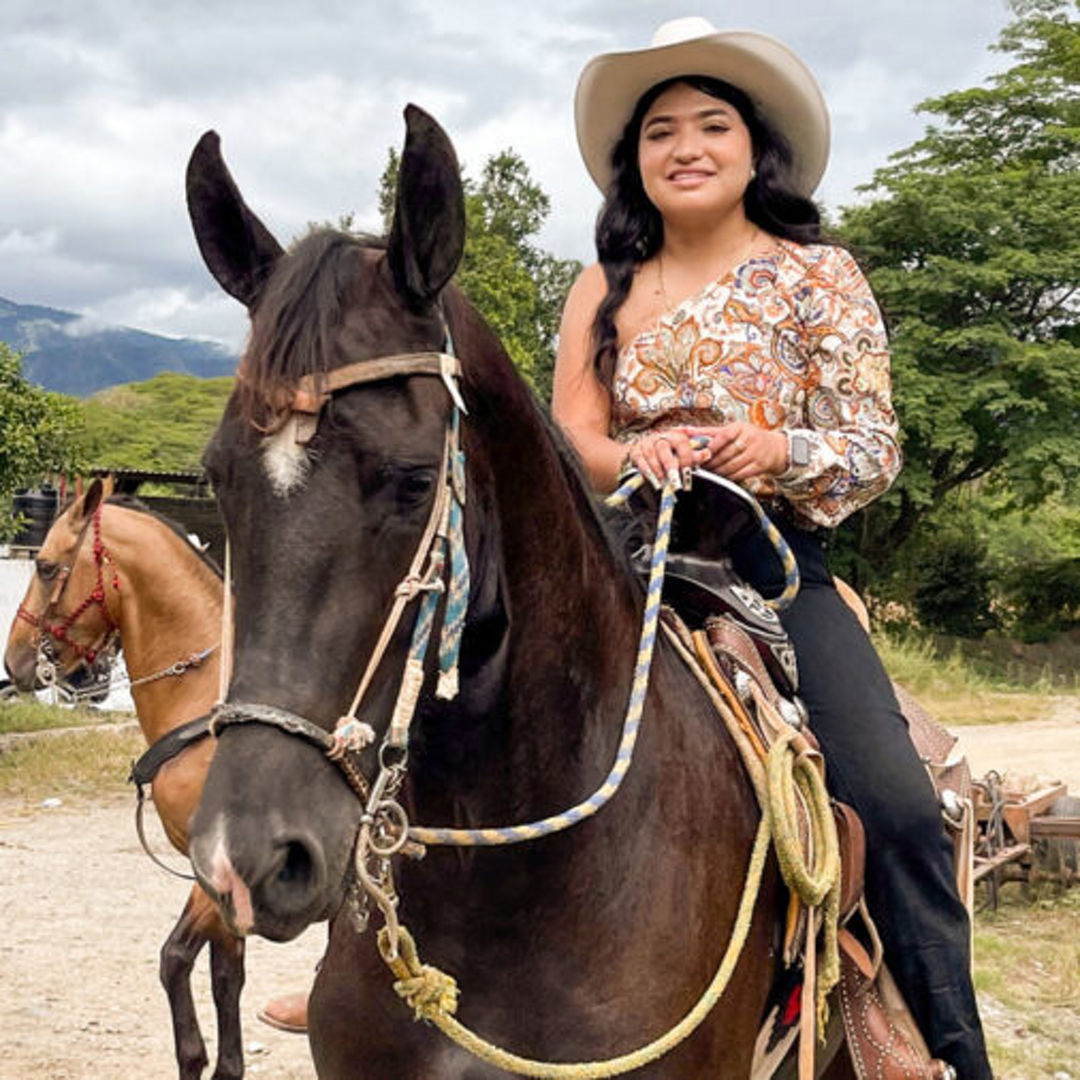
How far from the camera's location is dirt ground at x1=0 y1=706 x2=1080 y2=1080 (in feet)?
17.1

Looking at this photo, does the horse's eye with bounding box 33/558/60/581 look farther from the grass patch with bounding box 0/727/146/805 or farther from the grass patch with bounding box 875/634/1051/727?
the grass patch with bounding box 875/634/1051/727

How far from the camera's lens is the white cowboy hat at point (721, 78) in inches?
106

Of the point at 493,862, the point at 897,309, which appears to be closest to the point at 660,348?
the point at 493,862

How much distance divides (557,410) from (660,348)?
0.30 meters

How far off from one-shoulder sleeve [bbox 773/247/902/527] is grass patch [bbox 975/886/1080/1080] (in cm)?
341

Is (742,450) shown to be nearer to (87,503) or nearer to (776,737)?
(776,737)

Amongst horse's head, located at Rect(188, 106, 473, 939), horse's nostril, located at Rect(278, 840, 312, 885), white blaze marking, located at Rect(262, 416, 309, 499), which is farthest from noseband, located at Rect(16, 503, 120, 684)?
horse's nostril, located at Rect(278, 840, 312, 885)

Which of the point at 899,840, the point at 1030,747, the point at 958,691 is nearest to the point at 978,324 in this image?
the point at 958,691

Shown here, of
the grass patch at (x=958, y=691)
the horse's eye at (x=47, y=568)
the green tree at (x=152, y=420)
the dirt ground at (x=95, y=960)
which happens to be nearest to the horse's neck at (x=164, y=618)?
the horse's eye at (x=47, y=568)

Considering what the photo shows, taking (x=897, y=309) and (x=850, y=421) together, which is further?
(x=897, y=309)

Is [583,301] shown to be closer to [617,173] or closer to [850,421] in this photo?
[617,173]

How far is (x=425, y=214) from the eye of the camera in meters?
1.69

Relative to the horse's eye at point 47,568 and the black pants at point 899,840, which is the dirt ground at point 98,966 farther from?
the black pants at point 899,840

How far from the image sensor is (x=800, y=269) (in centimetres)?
272
